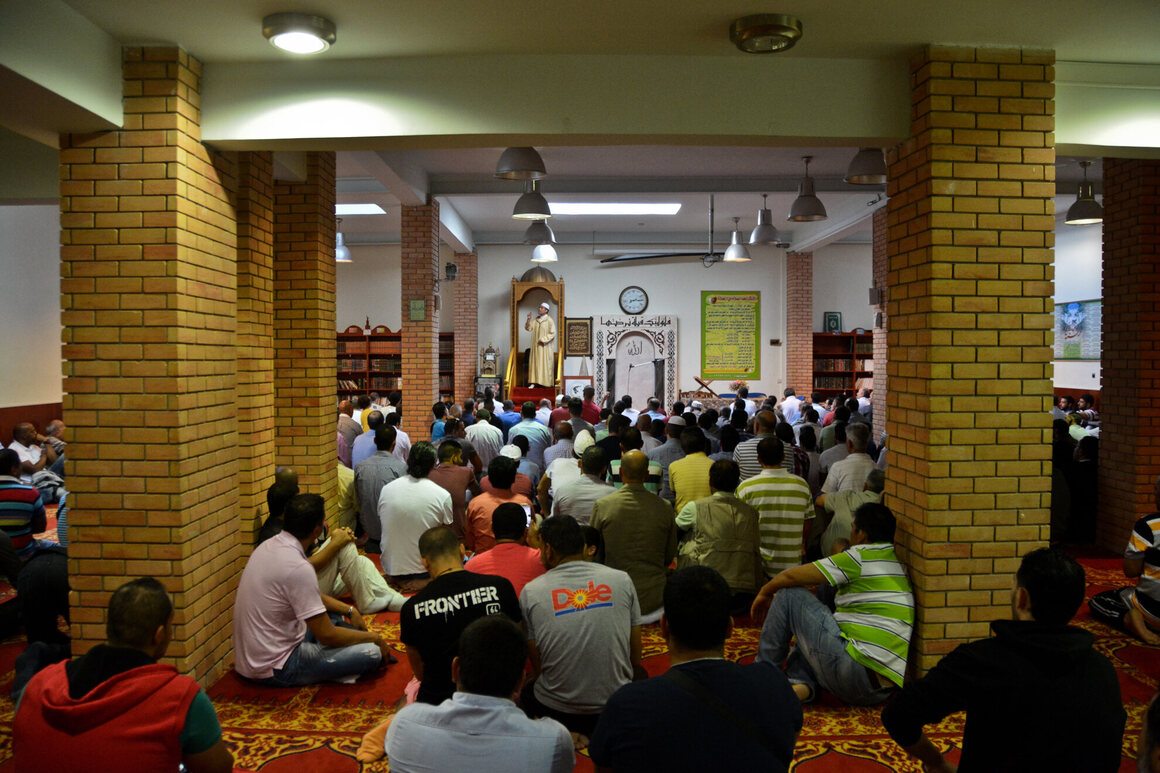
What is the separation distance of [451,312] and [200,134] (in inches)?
453

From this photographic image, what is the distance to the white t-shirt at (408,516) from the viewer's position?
4934 mm

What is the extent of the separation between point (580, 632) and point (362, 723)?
4.18ft

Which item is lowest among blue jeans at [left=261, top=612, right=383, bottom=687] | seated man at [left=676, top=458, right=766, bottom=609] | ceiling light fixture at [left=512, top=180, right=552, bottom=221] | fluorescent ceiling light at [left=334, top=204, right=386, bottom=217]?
blue jeans at [left=261, top=612, right=383, bottom=687]

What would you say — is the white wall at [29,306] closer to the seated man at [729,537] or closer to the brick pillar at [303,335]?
the brick pillar at [303,335]

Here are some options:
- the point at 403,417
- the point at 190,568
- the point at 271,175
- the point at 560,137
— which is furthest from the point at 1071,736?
the point at 403,417

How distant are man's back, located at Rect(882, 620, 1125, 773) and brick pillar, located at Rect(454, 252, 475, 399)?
1259 cm

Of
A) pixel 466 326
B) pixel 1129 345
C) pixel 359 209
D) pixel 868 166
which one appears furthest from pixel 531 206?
pixel 466 326

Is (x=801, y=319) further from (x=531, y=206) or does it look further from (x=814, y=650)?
(x=814, y=650)

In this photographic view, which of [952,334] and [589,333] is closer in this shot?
[952,334]

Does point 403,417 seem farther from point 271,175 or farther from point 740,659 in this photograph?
point 740,659

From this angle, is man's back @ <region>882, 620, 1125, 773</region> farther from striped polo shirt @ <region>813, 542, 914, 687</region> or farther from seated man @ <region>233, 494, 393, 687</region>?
seated man @ <region>233, 494, 393, 687</region>

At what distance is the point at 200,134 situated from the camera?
381 cm

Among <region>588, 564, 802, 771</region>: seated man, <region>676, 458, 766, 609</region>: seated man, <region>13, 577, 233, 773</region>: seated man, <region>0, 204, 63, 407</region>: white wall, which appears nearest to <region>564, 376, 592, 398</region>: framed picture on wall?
<region>0, 204, 63, 407</region>: white wall

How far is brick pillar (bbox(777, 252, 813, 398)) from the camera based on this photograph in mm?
14672
